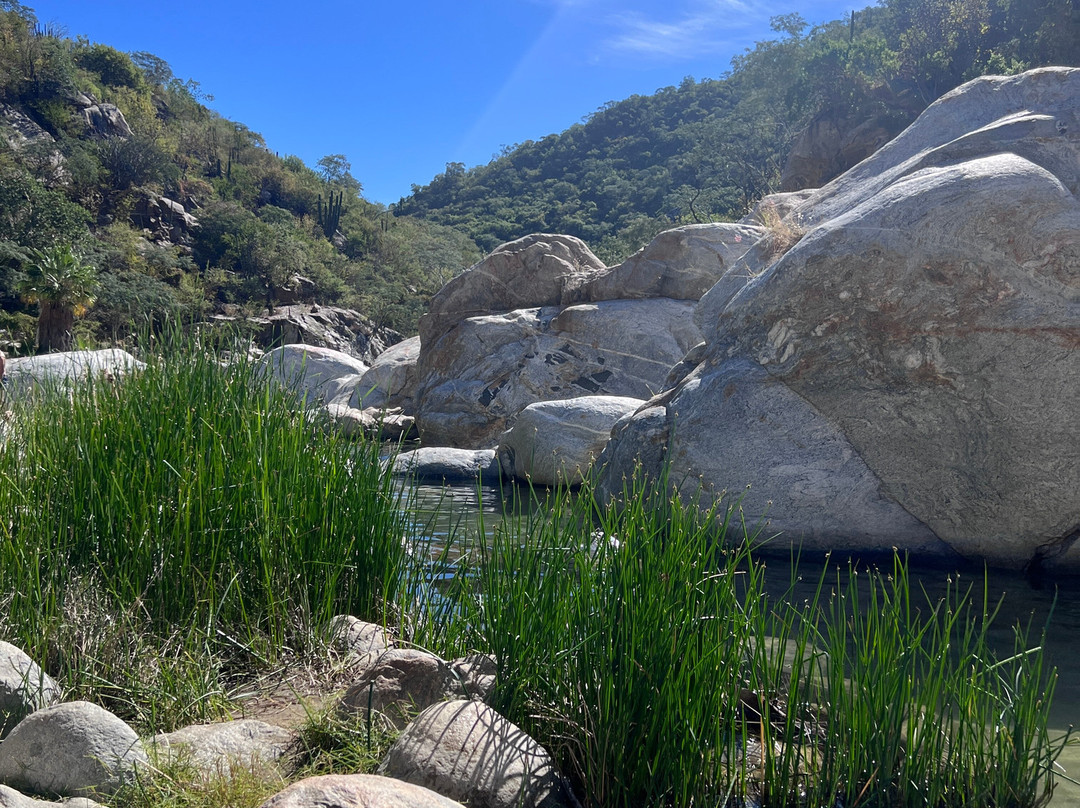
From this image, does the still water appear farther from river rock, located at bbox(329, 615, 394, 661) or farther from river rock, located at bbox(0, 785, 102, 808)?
river rock, located at bbox(0, 785, 102, 808)

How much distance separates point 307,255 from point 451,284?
38993 mm

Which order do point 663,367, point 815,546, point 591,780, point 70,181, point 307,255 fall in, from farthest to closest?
point 307,255, point 70,181, point 663,367, point 815,546, point 591,780

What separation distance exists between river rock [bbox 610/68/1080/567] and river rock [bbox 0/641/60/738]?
4.99 m

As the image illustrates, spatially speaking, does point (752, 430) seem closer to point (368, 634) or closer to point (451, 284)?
point (368, 634)

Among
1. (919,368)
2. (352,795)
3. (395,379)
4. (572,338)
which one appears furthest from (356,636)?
(395,379)

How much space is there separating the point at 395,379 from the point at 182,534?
52.4ft

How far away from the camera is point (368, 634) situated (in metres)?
3.79

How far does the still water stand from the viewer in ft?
10.9

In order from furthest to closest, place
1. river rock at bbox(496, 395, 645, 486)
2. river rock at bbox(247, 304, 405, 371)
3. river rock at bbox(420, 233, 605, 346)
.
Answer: river rock at bbox(247, 304, 405, 371) → river rock at bbox(420, 233, 605, 346) → river rock at bbox(496, 395, 645, 486)

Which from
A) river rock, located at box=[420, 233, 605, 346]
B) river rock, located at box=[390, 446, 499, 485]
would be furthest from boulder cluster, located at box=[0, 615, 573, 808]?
river rock, located at box=[420, 233, 605, 346]

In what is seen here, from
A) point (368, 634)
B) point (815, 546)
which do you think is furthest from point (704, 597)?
point (815, 546)

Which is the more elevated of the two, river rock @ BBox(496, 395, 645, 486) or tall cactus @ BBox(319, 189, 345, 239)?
tall cactus @ BBox(319, 189, 345, 239)

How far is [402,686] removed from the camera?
305cm

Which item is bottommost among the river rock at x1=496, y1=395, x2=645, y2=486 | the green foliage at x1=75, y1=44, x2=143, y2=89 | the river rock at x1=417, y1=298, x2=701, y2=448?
the river rock at x1=496, y1=395, x2=645, y2=486
